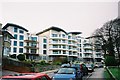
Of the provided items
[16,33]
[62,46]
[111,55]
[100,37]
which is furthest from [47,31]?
[111,55]

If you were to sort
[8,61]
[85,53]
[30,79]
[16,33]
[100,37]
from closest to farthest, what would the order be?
[30,79] → [8,61] → [100,37] → [16,33] → [85,53]

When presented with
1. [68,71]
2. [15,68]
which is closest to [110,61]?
[15,68]

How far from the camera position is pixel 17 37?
84000mm

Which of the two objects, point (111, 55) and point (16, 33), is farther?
A: point (16, 33)

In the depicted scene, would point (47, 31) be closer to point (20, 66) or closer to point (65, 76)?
point (20, 66)

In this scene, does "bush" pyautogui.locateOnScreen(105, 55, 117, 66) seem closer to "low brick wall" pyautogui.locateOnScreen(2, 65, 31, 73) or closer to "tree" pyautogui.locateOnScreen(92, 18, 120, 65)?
"tree" pyautogui.locateOnScreen(92, 18, 120, 65)

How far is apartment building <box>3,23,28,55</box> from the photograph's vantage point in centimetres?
8144

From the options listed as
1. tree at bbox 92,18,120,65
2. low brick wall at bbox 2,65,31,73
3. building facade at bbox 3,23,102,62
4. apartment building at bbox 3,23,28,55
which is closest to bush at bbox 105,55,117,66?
tree at bbox 92,18,120,65

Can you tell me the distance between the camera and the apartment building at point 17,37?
8144cm

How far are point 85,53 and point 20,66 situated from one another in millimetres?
81361

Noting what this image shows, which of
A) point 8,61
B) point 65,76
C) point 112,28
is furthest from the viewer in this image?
point 112,28

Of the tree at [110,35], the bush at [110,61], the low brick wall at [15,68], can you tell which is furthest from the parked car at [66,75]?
the bush at [110,61]

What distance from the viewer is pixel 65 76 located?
17938 mm

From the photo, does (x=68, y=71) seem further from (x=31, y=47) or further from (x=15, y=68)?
(x=31, y=47)
